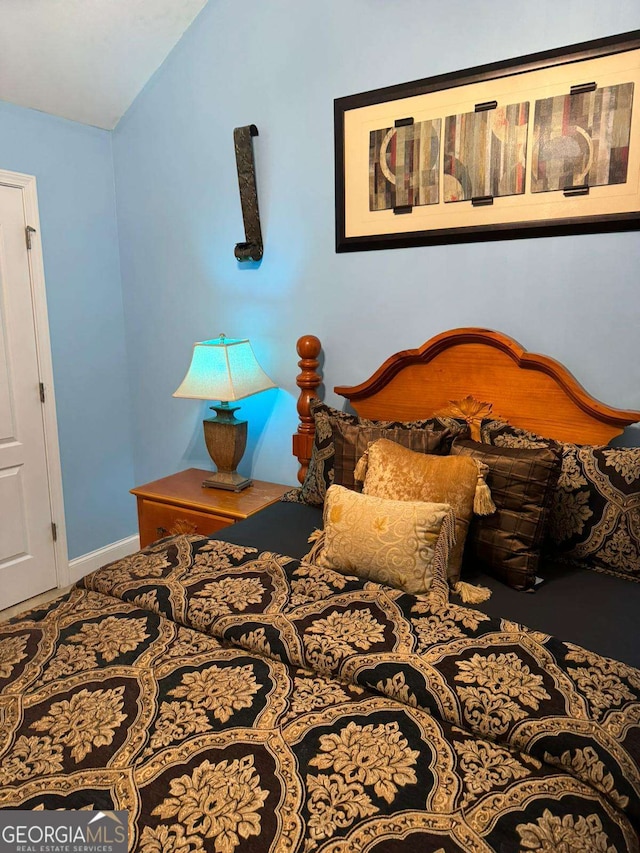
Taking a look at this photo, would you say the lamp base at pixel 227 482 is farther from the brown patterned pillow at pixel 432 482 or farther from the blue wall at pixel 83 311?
the brown patterned pillow at pixel 432 482

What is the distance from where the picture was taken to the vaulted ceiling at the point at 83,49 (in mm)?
2359

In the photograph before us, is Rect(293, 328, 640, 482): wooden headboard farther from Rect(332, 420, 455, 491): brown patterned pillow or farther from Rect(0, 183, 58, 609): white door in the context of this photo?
Rect(0, 183, 58, 609): white door

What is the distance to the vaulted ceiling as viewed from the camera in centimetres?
236

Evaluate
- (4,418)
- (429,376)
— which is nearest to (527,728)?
(429,376)

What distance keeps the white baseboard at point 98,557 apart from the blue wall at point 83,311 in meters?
0.04

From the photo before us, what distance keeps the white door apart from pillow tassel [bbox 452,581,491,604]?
2.21 m

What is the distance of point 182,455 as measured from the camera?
316cm

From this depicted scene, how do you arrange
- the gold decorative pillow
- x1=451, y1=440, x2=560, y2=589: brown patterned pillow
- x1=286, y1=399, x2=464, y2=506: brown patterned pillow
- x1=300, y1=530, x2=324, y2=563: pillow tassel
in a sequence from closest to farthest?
the gold decorative pillow → x1=451, y1=440, x2=560, y2=589: brown patterned pillow → x1=300, y1=530, x2=324, y2=563: pillow tassel → x1=286, y1=399, x2=464, y2=506: brown patterned pillow

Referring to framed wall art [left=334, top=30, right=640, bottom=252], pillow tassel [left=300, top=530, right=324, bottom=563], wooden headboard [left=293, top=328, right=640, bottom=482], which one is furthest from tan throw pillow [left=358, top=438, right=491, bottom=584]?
framed wall art [left=334, top=30, right=640, bottom=252]

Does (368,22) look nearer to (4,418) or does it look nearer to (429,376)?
(429,376)

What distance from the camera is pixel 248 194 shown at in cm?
259

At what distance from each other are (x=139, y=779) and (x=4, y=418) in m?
2.24

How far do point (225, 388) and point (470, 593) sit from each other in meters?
1.33

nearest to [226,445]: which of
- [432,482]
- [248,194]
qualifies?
[248,194]
